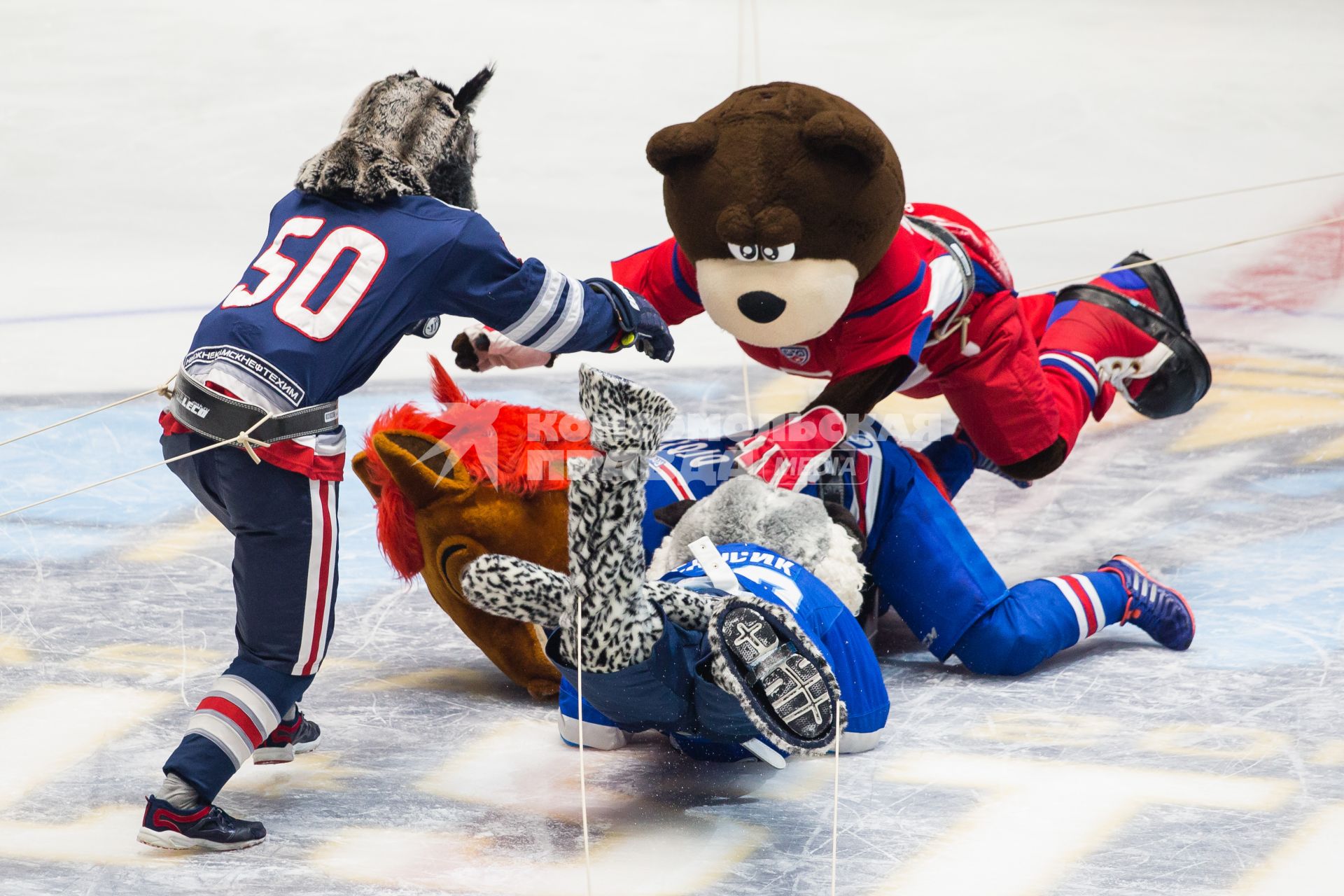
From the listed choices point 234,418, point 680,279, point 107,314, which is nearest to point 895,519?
point 680,279

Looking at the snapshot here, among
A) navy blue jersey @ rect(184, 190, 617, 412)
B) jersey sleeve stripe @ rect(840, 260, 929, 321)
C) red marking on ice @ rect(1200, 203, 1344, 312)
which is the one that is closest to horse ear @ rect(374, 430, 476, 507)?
navy blue jersey @ rect(184, 190, 617, 412)

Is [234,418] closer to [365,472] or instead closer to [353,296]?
[353,296]

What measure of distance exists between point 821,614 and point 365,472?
0.76 m

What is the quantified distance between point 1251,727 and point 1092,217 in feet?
9.91

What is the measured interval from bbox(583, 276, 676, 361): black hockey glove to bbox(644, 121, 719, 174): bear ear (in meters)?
0.20

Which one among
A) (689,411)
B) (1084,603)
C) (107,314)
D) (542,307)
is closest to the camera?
(542,307)

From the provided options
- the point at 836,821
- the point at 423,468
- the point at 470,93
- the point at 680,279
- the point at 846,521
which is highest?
the point at 470,93

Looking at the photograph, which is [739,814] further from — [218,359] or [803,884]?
[218,359]

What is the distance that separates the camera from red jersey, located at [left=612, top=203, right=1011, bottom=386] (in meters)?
2.51

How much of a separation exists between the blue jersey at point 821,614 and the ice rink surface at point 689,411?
0.09 metres

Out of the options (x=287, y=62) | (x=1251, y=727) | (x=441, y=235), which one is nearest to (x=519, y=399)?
(x=441, y=235)

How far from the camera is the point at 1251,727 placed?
8.02 feet

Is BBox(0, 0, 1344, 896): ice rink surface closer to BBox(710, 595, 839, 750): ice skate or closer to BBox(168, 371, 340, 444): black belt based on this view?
BBox(710, 595, 839, 750): ice skate

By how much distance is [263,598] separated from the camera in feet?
7.02
